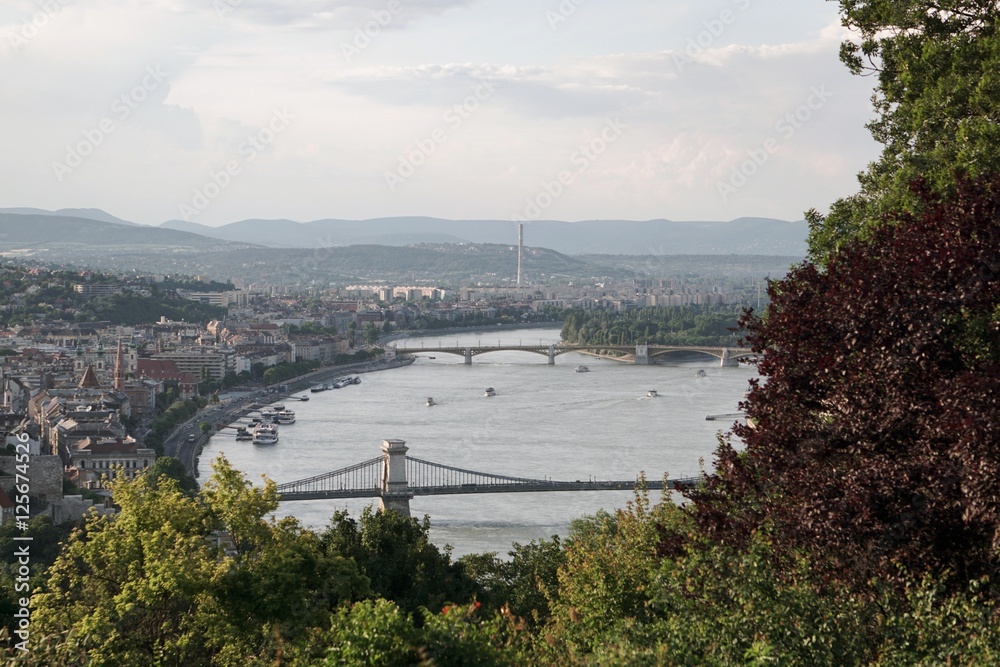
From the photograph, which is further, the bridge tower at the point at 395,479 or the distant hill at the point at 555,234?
the distant hill at the point at 555,234

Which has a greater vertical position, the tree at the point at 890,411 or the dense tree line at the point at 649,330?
the tree at the point at 890,411

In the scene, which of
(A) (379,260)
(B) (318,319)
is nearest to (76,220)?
(A) (379,260)

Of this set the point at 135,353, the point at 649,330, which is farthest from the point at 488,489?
the point at 649,330

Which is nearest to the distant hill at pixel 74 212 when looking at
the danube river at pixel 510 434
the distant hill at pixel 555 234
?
the distant hill at pixel 555 234

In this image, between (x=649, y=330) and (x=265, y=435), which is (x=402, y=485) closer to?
(x=265, y=435)

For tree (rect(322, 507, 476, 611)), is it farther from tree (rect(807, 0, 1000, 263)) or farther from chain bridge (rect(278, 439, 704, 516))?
chain bridge (rect(278, 439, 704, 516))

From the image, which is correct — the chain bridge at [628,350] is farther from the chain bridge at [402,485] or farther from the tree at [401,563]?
the tree at [401,563]

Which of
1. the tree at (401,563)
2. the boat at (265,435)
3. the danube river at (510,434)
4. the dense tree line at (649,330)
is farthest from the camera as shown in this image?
the dense tree line at (649,330)
